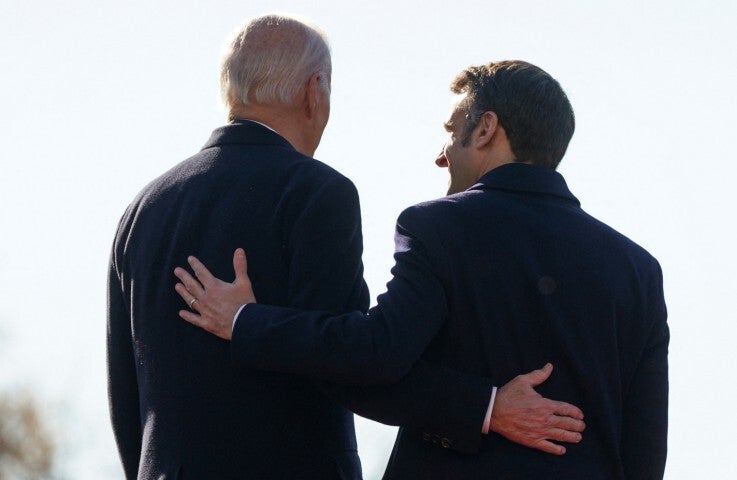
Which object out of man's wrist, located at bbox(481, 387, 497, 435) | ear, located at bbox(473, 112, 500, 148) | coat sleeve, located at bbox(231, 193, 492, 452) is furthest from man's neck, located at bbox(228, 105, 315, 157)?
man's wrist, located at bbox(481, 387, 497, 435)

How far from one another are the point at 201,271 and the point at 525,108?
101 cm

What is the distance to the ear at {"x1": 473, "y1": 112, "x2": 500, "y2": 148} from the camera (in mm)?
4625

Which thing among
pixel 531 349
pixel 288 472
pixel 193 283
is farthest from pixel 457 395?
pixel 193 283

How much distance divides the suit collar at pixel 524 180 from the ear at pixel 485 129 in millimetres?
154

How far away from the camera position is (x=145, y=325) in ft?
14.8

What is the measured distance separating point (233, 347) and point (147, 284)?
36cm

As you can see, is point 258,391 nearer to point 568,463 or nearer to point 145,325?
point 145,325

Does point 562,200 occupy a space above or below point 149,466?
above

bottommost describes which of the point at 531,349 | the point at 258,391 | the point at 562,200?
the point at 258,391

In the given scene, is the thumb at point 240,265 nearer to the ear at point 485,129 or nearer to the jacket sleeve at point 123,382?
the jacket sleeve at point 123,382

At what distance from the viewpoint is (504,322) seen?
4254mm

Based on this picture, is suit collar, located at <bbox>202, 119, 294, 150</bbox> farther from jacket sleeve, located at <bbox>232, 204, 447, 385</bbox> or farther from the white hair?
jacket sleeve, located at <bbox>232, 204, 447, 385</bbox>

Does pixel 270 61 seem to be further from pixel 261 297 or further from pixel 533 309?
pixel 533 309

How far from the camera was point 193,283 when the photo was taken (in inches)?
174
